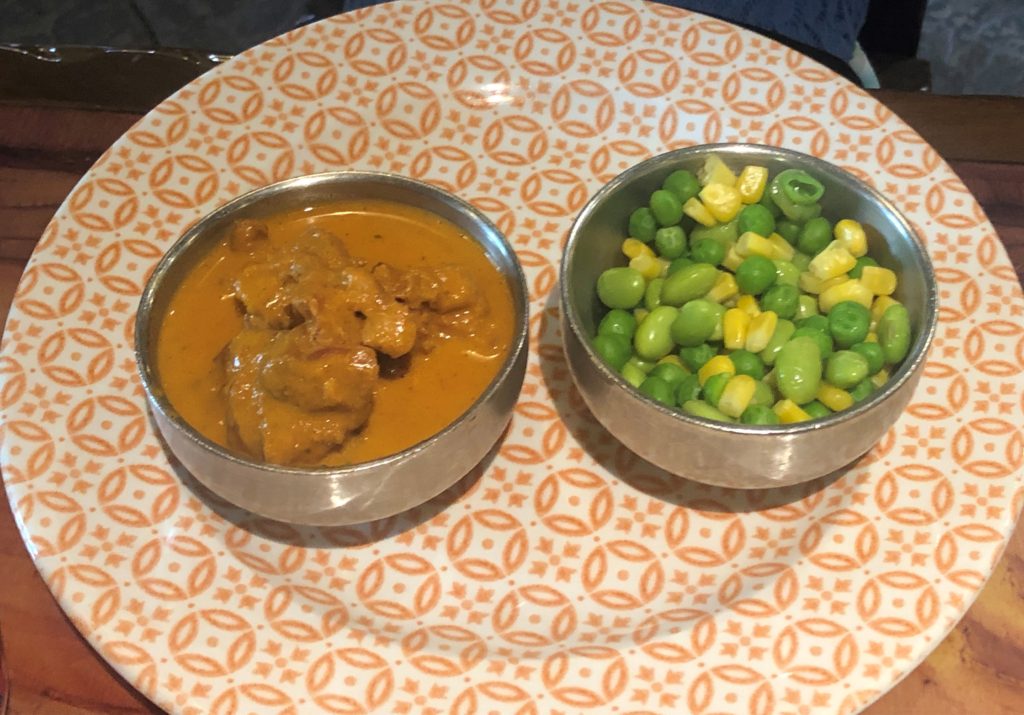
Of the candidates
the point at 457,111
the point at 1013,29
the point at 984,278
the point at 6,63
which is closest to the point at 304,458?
the point at 457,111

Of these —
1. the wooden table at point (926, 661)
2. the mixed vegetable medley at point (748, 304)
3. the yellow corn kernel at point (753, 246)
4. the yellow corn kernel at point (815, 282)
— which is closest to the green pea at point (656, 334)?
the mixed vegetable medley at point (748, 304)

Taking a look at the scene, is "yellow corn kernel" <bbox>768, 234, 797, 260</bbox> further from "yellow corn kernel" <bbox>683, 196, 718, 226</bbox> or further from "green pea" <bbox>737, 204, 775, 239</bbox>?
"yellow corn kernel" <bbox>683, 196, 718, 226</bbox>

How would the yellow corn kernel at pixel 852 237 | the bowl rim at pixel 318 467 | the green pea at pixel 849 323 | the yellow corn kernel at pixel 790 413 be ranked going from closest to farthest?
the bowl rim at pixel 318 467, the yellow corn kernel at pixel 790 413, the green pea at pixel 849 323, the yellow corn kernel at pixel 852 237

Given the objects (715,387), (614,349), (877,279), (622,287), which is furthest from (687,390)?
(877,279)

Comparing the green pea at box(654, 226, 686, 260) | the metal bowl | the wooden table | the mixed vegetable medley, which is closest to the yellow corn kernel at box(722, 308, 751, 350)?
the mixed vegetable medley

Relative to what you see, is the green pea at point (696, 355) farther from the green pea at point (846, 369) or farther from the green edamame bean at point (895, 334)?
the green edamame bean at point (895, 334)

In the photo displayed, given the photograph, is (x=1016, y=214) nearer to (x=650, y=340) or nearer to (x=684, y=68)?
(x=684, y=68)

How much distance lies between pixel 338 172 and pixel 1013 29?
3.91 m

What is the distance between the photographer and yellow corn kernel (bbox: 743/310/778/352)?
6.44 feet

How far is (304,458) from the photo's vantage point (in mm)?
1812

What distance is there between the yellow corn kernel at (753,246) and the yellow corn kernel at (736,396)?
337mm

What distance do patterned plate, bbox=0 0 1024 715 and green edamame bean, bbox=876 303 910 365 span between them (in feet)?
0.69

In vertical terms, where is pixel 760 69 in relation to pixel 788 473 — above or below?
above

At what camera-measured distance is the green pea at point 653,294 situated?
208cm
